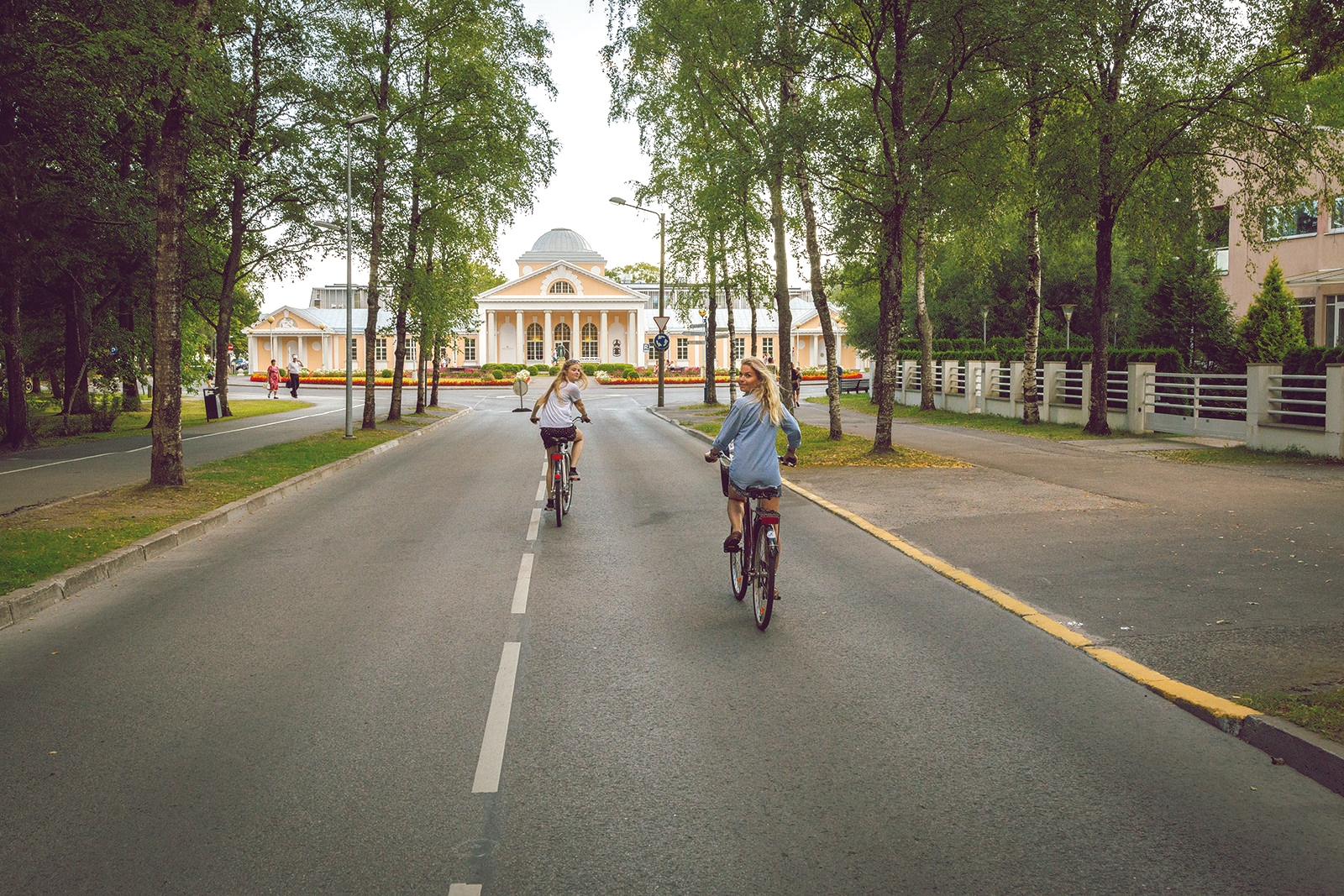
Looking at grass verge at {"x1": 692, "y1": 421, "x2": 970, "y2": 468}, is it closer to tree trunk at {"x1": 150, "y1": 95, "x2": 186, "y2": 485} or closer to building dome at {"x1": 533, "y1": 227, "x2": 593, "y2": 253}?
tree trunk at {"x1": 150, "y1": 95, "x2": 186, "y2": 485}

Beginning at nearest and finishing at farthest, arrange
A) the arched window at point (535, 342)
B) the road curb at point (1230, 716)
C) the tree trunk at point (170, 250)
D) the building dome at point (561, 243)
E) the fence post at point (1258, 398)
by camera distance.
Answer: the road curb at point (1230, 716)
the tree trunk at point (170, 250)
the fence post at point (1258, 398)
the arched window at point (535, 342)
the building dome at point (561, 243)

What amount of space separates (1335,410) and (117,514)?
699 inches

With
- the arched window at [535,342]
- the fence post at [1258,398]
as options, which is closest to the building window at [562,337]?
the arched window at [535,342]

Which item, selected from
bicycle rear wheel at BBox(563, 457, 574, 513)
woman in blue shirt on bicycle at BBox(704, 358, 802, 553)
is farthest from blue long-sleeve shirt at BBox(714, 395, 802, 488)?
bicycle rear wheel at BBox(563, 457, 574, 513)

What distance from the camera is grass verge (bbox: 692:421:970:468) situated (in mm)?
18188

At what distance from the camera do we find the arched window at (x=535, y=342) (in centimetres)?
9631

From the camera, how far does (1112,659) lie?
20.8ft

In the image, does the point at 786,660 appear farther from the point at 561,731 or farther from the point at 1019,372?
the point at 1019,372

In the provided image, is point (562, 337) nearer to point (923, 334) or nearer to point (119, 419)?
point (119, 419)

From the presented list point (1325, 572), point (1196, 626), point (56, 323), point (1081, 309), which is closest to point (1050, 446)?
point (1325, 572)

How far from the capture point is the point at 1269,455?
1809cm

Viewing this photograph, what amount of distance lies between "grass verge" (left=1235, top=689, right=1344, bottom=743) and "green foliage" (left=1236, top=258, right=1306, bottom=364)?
2991 centimetres

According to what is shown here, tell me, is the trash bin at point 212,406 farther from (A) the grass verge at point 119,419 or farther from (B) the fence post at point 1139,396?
(B) the fence post at point 1139,396

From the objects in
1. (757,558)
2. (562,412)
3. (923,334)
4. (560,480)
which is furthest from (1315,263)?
(757,558)
